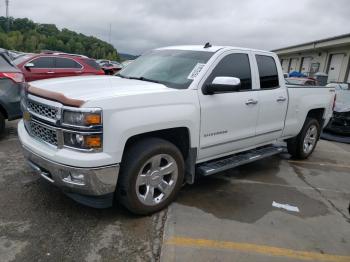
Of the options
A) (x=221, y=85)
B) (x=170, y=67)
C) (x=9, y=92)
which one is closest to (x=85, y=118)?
(x=221, y=85)

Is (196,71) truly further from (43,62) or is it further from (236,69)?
(43,62)

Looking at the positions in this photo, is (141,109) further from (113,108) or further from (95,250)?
(95,250)

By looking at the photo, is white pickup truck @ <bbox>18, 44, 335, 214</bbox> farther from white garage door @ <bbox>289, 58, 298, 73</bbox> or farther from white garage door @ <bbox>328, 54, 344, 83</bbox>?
white garage door @ <bbox>289, 58, 298, 73</bbox>

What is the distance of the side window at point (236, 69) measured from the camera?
14.2ft

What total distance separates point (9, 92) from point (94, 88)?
3268 millimetres

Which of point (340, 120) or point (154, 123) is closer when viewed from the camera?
point (154, 123)

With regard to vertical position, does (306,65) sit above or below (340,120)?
above

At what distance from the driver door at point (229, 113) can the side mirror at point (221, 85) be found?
7cm

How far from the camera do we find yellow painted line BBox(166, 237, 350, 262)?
325 cm

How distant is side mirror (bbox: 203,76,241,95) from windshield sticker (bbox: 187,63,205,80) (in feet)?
0.70

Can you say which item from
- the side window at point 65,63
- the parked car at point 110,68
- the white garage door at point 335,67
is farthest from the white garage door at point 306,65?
the side window at point 65,63

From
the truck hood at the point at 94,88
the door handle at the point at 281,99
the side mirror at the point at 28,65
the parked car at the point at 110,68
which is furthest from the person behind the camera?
the parked car at the point at 110,68

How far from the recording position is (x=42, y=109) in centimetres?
344

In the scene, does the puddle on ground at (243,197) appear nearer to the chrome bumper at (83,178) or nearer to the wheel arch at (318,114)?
the chrome bumper at (83,178)
